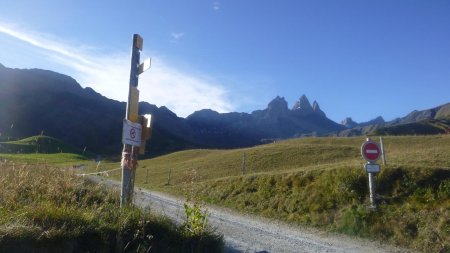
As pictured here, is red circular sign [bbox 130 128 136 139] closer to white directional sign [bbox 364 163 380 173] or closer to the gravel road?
the gravel road

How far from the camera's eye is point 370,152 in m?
13.8

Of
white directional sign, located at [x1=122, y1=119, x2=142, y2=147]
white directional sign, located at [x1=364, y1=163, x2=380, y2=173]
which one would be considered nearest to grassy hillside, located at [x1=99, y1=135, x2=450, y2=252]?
white directional sign, located at [x1=364, y1=163, x2=380, y2=173]

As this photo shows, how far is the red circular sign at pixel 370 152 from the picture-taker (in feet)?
45.3

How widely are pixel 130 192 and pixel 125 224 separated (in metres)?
1.59

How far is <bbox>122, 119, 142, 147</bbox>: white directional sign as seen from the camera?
769 centimetres

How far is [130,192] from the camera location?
26.7 feet

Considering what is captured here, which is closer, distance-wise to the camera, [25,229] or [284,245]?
[25,229]

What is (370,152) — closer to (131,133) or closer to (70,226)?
(131,133)

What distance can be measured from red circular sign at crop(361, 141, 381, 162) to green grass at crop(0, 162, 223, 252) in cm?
784

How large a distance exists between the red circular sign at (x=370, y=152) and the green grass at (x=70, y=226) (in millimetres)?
7837

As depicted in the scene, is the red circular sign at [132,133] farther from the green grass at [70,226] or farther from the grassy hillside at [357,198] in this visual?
the green grass at [70,226]

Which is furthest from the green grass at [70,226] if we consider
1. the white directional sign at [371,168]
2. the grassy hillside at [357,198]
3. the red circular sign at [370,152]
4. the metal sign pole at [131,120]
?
the red circular sign at [370,152]

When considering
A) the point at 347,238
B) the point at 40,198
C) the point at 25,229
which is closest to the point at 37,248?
the point at 25,229

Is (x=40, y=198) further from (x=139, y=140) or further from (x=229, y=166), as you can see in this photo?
(x=229, y=166)
